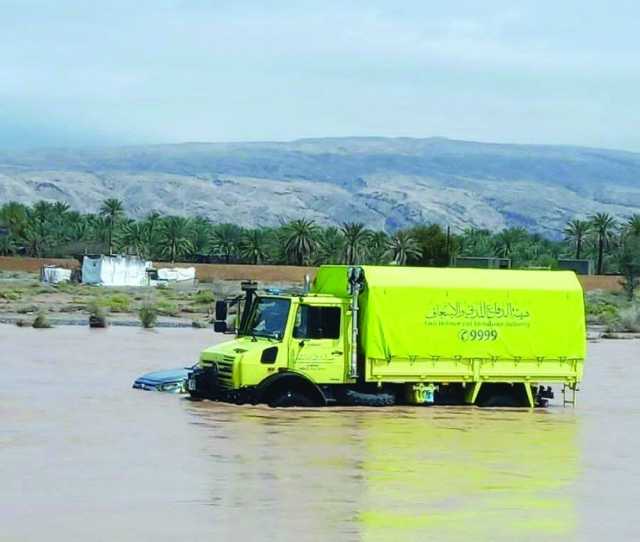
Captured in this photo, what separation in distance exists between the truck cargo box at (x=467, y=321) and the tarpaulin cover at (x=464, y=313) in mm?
16

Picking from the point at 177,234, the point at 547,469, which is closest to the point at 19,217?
the point at 177,234

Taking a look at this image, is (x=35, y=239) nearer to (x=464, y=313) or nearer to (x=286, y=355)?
(x=464, y=313)

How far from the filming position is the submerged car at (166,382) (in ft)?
82.3

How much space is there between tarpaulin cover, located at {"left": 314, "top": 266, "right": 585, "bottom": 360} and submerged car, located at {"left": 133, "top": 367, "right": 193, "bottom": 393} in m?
3.07

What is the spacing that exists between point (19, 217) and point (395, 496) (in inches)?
4423

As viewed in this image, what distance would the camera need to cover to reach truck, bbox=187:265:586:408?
22.3 metres

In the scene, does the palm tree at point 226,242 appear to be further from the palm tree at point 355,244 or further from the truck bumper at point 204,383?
the truck bumper at point 204,383

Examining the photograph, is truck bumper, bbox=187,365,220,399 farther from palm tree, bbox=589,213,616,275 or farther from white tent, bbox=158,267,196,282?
palm tree, bbox=589,213,616,275

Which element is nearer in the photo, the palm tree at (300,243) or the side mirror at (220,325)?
the side mirror at (220,325)

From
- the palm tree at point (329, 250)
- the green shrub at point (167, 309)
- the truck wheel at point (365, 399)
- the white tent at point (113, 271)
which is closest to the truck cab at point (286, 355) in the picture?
the truck wheel at point (365, 399)

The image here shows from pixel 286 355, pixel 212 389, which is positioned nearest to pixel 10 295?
pixel 212 389

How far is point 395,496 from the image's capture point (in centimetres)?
1520

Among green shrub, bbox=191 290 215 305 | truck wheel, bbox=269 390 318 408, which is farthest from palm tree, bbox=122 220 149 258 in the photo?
truck wheel, bbox=269 390 318 408

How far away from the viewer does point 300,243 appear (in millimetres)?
109812
